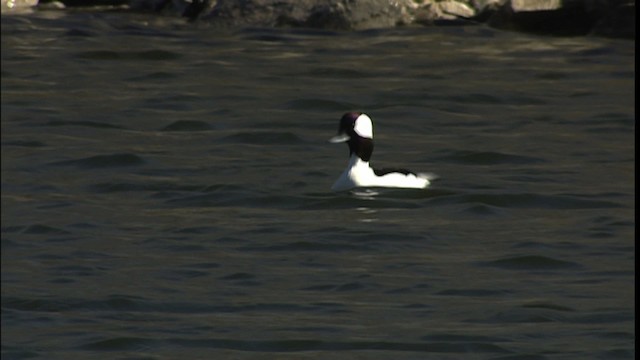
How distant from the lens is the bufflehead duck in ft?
46.4

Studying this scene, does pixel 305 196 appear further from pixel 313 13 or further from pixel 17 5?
pixel 17 5

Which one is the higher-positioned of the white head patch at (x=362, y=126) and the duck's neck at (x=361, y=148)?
the white head patch at (x=362, y=126)

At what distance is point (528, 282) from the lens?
10.8m

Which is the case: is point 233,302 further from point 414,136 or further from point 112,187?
point 414,136

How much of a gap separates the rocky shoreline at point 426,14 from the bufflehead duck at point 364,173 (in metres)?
6.91

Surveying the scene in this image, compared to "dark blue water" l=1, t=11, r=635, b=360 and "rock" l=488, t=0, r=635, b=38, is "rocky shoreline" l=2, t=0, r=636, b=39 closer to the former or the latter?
"rock" l=488, t=0, r=635, b=38

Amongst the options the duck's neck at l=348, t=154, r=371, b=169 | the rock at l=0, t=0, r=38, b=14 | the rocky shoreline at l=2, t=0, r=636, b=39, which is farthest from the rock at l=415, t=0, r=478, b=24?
the duck's neck at l=348, t=154, r=371, b=169

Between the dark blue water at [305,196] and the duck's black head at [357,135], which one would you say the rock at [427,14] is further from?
the duck's black head at [357,135]

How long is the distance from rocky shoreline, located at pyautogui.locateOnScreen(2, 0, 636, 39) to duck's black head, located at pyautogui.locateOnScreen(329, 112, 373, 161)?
6863 millimetres

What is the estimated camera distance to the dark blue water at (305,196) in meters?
9.59

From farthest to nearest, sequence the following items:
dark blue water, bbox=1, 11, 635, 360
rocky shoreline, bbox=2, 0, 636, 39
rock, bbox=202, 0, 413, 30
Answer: rock, bbox=202, 0, 413, 30
rocky shoreline, bbox=2, 0, 636, 39
dark blue water, bbox=1, 11, 635, 360

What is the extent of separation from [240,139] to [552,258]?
525 centimetres

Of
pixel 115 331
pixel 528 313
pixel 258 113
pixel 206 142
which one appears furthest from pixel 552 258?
pixel 258 113

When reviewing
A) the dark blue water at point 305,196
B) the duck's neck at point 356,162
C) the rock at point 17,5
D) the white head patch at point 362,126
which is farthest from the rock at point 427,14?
the duck's neck at point 356,162
